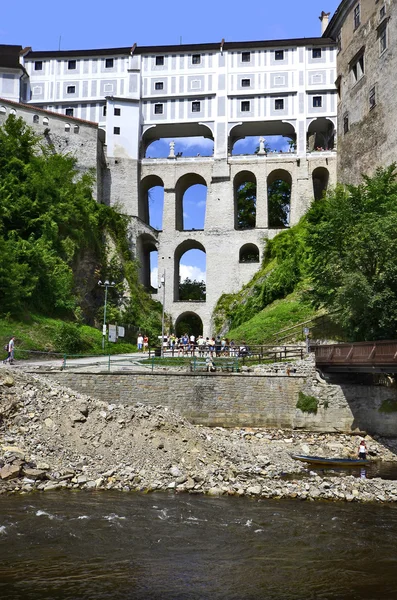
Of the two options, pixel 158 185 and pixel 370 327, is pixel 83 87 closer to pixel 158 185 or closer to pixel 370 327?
pixel 158 185

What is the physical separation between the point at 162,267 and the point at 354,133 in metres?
22.4

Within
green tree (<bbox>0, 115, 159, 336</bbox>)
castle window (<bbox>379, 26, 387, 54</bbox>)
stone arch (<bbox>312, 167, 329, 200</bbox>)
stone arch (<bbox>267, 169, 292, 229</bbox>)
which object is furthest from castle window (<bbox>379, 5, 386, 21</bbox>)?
green tree (<bbox>0, 115, 159, 336</bbox>)

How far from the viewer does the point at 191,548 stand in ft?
39.0

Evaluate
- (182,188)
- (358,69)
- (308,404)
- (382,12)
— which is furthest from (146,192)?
(308,404)

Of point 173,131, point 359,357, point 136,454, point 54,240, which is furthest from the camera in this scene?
point 173,131

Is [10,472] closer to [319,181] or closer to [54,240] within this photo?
[54,240]

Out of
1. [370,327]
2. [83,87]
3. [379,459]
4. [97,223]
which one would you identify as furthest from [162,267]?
[379,459]

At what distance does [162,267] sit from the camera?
56.0 meters

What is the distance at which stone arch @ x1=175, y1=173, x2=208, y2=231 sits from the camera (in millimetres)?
57594

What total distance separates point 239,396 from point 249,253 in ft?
124

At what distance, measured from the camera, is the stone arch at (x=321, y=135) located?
186ft

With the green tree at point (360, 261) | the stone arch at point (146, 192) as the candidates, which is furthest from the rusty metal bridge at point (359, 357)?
the stone arch at point (146, 192)

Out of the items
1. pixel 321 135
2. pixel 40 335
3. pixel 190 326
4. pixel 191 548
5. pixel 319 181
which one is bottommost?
pixel 191 548

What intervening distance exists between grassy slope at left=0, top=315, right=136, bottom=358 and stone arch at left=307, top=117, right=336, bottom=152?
31.5 metres
